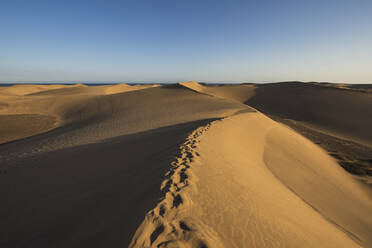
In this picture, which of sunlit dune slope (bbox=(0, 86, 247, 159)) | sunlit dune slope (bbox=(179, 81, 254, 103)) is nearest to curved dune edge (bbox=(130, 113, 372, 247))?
sunlit dune slope (bbox=(0, 86, 247, 159))

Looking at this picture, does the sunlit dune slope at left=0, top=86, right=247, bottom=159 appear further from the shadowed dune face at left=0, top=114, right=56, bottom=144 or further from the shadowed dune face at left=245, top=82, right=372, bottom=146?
the shadowed dune face at left=245, top=82, right=372, bottom=146

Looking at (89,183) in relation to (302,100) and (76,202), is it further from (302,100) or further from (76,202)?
(302,100)

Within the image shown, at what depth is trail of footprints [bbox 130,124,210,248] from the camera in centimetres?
216

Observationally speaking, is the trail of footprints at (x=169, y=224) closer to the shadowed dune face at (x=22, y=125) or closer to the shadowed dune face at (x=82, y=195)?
the shadowed dune face at (x=82, y=195)

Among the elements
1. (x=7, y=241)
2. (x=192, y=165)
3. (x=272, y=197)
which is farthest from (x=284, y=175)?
(x=7, y=241)

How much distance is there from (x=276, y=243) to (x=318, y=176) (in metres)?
5.33

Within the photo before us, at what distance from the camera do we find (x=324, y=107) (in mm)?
20812

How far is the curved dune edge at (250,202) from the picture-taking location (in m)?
2.44

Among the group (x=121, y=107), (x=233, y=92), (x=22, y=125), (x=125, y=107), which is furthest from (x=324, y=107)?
(x=22, y=125)

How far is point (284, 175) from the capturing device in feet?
19.0

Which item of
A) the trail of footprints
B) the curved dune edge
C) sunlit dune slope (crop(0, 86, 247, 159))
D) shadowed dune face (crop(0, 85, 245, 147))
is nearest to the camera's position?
the trail of footprints

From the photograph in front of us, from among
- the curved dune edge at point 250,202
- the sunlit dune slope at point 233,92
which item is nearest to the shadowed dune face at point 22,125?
the curved dune edge at point 250,202

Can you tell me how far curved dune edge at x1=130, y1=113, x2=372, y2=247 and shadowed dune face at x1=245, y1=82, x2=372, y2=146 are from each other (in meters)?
10.5

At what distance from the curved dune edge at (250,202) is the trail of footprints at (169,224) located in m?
0.01
